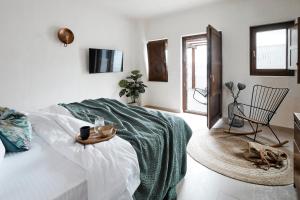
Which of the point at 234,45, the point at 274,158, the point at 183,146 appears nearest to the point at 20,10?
the point at 183,146

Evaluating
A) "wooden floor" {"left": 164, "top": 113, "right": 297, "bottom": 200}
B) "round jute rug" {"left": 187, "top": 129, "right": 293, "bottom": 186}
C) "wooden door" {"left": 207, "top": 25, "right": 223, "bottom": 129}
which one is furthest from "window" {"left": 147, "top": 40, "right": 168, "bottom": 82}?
"wooden floor" {"left": 164, "top": 113, "right": 297, "bottom": 200}

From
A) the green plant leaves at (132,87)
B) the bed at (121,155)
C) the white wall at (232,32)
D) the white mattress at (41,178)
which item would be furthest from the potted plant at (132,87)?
the white mattress at (41,178)

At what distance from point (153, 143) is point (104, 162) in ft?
1.56

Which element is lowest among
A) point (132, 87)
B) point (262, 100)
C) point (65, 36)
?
point (262, 100)

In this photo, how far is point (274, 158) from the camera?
95.0 inches

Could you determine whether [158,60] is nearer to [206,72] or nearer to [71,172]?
[206,72]

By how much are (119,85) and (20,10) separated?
255 cm

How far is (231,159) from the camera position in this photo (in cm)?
251

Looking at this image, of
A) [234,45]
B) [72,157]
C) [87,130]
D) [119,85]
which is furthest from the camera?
[119,85]

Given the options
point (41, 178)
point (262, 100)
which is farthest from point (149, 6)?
point (41, 178)

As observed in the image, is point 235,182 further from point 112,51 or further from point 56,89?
point 112,51

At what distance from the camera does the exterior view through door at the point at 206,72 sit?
3430 millimetres

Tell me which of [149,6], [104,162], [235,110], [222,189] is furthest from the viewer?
[149,6]

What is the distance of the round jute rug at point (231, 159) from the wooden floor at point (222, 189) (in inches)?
3.5
